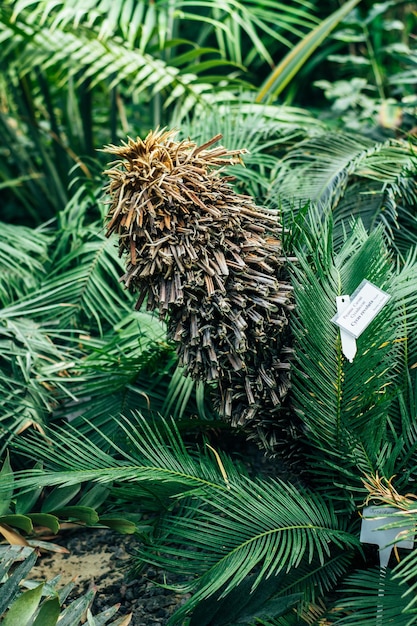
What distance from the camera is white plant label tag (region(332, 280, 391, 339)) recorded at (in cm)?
129

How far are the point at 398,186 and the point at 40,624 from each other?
4.77 ft

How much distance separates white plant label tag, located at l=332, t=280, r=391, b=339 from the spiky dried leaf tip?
0.38ft

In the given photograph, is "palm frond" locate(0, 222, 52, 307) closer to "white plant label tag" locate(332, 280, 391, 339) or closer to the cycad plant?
the cycad plant

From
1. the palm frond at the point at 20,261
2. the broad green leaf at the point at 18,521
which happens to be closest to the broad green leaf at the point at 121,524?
the broad green leaf at the point at 18,521

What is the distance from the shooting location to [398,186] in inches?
76.4

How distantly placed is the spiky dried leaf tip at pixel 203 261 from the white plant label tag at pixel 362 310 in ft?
0.38

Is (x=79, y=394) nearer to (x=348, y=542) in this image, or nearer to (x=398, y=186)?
(x=348, y=542)

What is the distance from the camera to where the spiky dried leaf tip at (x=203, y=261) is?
1221 mm

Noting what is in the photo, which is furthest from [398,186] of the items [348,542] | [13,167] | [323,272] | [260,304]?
[13,167]

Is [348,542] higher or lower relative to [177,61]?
lower

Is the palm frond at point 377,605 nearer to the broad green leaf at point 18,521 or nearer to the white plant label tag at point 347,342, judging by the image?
the white plant label tag at point 347,342

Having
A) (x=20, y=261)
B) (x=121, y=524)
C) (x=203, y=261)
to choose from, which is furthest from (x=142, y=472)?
(x=20, y=261)

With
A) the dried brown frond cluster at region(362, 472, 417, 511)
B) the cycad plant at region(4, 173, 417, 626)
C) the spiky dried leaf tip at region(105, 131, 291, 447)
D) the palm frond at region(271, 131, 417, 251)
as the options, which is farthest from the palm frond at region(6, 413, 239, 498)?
the palm frond at region(271, 131, 417, 251)

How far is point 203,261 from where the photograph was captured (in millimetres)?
1233
